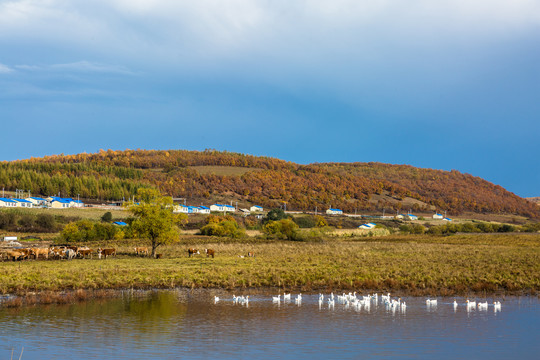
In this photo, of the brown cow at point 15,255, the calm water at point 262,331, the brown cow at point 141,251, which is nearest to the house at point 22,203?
A: the brown cow at point 141,251

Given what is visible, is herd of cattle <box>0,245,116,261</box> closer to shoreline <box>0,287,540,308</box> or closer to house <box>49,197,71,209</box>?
shoreline <box>0,287,540,308</box>

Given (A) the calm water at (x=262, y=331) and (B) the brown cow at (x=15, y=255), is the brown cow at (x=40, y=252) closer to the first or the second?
(B) the brown cow at (x=15, y=255)

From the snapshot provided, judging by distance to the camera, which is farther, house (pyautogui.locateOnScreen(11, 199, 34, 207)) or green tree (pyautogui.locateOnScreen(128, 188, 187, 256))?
house (pyautogui.locateOnScreen(11, 199, 34, 207))

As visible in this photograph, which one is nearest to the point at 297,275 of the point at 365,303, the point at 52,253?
the point at 365,303

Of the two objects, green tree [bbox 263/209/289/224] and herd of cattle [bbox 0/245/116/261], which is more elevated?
green tree [bbox 263/209/289/224]

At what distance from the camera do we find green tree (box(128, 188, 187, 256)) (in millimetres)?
42981

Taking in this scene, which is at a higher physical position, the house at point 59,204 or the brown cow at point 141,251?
the house at point 59,204

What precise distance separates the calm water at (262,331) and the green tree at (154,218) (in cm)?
2145

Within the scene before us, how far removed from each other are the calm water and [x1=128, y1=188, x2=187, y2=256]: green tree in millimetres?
21445

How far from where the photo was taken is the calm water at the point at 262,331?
13.8 m

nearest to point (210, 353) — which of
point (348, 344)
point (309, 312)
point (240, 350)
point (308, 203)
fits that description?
point (240, 350)

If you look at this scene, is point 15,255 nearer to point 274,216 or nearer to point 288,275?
point 288,275

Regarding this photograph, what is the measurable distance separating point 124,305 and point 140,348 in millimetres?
6813

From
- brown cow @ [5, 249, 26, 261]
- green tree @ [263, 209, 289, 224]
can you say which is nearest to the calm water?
brown cow @ [5, 249, 26, 261]
